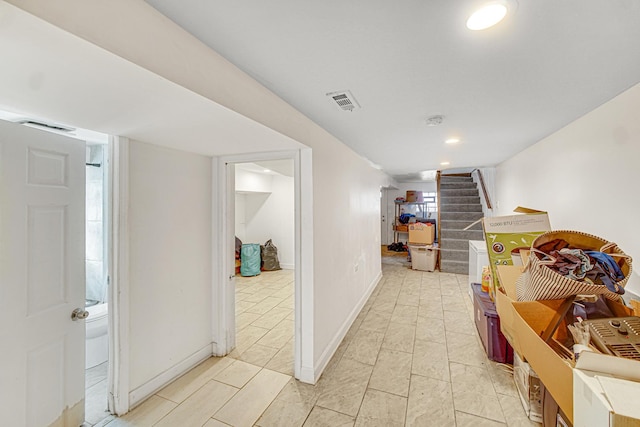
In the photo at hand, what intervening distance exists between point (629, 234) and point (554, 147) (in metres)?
1.27

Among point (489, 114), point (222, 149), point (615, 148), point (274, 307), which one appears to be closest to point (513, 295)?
point (615, 148)

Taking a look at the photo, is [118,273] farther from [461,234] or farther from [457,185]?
[457,185]

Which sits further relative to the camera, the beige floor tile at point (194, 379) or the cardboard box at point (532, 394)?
the beige floor tile at point (194, 379)

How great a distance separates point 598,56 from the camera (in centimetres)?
126

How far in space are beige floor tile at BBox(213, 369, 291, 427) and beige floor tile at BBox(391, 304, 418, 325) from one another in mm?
1710

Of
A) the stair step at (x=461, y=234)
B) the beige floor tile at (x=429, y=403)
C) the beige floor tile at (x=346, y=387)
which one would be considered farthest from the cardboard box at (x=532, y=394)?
the stair step at (x=461, y=234)

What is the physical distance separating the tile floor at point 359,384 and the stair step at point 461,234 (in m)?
2.90

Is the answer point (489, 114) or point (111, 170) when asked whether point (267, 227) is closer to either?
point (111, 170)

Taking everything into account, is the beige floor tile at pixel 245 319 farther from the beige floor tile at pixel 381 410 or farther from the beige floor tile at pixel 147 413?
the beige floor tile at pixel 381 410

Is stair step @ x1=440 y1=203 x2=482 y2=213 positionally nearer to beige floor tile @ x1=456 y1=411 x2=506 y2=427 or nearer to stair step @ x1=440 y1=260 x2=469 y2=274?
stair step @ x1=440 y1=260 x2=469 y2=274

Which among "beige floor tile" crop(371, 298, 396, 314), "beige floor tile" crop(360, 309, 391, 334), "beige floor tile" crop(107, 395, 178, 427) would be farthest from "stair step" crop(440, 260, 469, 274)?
"beige floor tile" crop(107, 395, 178, 427)

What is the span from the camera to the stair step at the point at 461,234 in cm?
577

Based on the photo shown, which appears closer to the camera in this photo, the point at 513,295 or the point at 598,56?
the point at 598,56

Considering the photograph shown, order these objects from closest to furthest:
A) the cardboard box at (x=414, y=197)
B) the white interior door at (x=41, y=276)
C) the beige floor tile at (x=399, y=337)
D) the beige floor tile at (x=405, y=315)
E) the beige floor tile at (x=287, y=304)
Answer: the white interior door at (x=41, y=276)
the beige floor tile at (x=399, y=337)
the beige floor tile at (x=405, y=315)
the beige floor tile at (x=287, y=304)
the cardboard box at (x=414, y=197)
